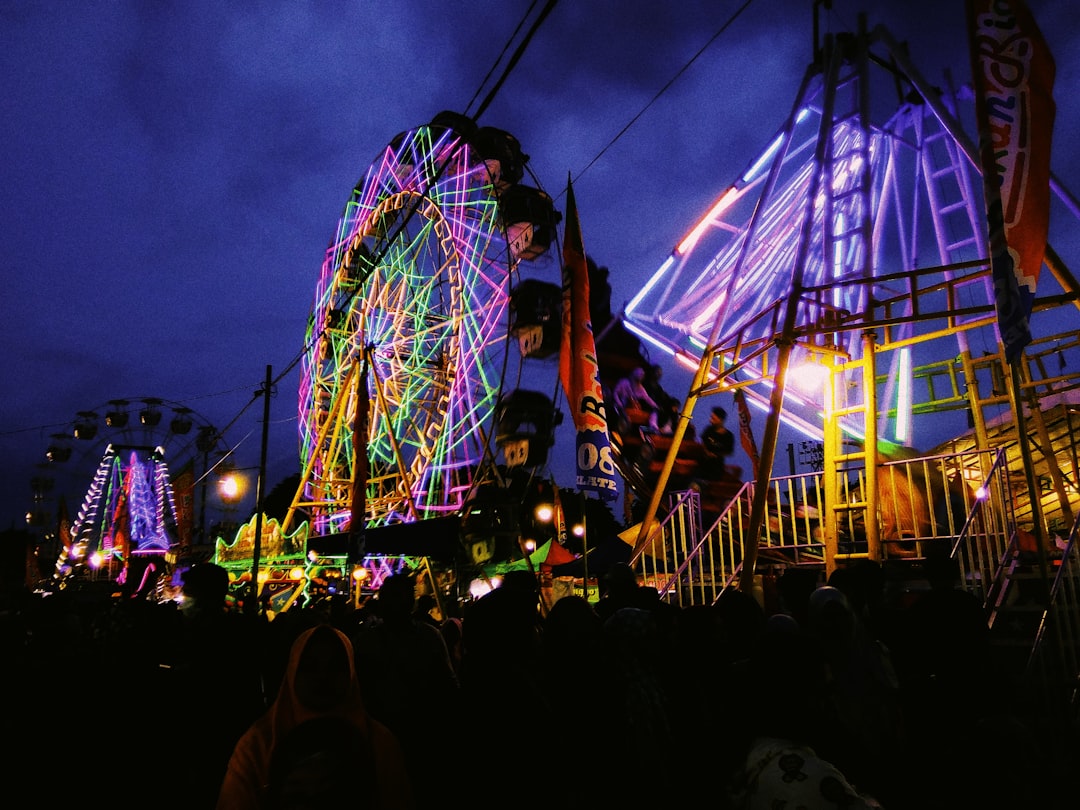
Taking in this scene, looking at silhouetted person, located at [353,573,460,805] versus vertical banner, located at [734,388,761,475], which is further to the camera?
vertical banner, located at [734,388,761,475]

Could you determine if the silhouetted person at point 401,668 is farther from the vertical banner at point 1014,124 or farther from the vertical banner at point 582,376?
the vertical banner at point 1014,124

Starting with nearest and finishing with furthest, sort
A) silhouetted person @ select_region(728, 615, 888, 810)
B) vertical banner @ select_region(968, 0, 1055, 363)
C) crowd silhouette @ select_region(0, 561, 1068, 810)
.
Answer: silhouetted person @ select_region(728, 615, 888, 810) → crowd silhouette @ select_region(0, 561, 1068, 810) → vertical banner @ select_region(968, 0, 1055, 363)

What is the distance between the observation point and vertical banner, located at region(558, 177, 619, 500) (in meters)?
9.20

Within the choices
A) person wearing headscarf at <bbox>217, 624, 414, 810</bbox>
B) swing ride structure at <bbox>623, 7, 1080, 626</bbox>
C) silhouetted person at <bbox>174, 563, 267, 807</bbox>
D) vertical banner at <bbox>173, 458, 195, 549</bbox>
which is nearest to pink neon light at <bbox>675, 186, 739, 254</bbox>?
swing ride structure at <bbox>623, 7, 1080, 626</bbox>

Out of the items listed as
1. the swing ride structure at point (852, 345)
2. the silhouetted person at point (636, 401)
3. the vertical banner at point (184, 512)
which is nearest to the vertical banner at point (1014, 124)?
the swing ride structure at point (852, 345)

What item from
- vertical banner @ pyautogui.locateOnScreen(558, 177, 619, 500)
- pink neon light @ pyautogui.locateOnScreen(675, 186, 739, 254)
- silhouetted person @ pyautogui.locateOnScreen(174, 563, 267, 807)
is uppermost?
pink neon light @ pyautogui.locateOnScreen(675, 186, 739, 254)

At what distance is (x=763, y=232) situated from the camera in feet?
39.4

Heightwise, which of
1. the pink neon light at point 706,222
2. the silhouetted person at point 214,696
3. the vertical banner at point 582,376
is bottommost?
the silhouetted person at point 214,696

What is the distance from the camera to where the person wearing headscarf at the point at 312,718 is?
2.38 metres

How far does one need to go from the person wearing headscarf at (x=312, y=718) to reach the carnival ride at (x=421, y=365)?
817cm

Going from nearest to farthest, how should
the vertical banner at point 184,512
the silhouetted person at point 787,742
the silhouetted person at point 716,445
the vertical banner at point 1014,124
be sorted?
the silhouetted person at point 787,742 → the vertical banner at point 1014,124 → the silhouetted person at point 716,445 → the vertical banner at point 184,512

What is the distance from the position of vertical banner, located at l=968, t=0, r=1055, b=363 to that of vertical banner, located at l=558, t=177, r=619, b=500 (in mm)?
4788

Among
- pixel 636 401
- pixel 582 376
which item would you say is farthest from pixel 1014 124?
pixel 636 401

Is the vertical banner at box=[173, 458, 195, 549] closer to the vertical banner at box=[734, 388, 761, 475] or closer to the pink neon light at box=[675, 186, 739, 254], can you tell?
the vertical banner at box=[734, 388, 761, 475]
